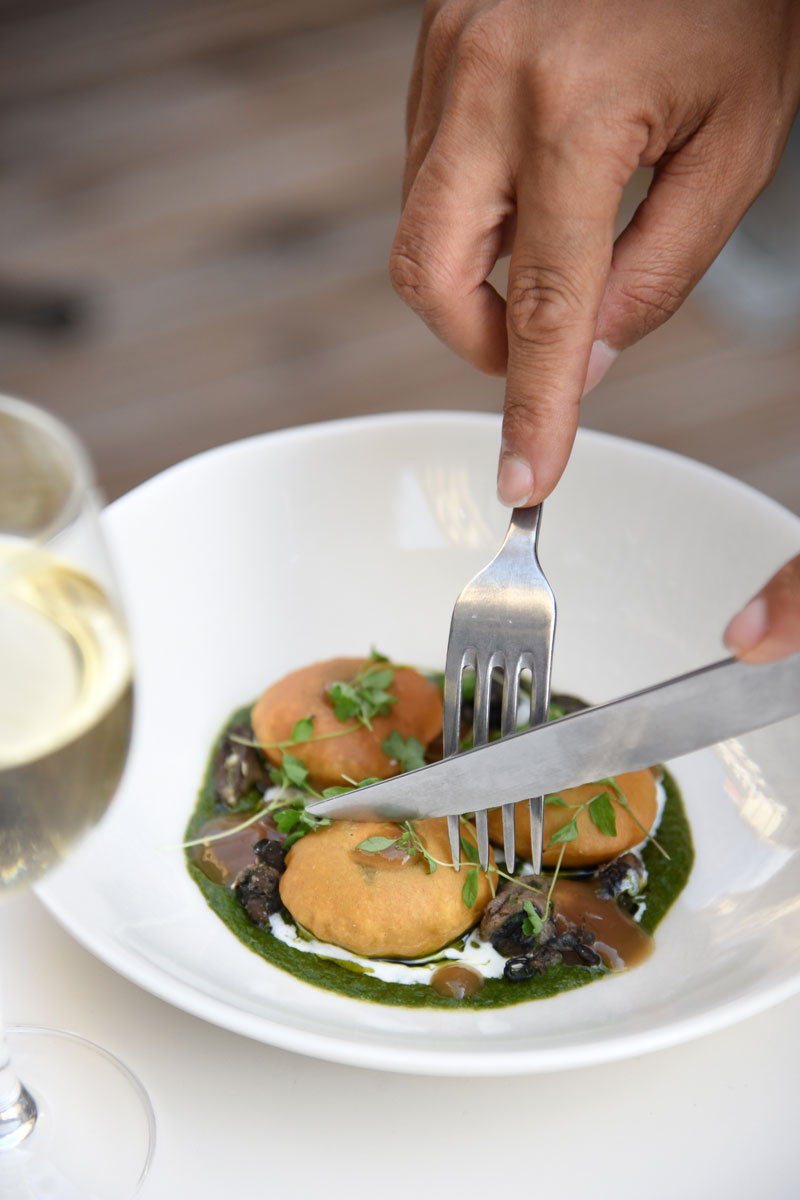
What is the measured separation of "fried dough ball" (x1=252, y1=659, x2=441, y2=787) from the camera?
44.8 inches

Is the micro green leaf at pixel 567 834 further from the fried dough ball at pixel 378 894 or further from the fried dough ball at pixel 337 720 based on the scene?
the fried dough ball at pixel 337 720

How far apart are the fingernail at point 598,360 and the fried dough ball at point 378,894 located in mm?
456

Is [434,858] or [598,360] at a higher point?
[598,360]

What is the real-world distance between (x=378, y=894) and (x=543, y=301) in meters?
0.49

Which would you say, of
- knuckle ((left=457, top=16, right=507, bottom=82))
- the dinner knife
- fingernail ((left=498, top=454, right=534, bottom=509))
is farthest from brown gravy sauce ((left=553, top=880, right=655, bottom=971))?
knuckle ((left=457, top=16, right=507, bottom=82))

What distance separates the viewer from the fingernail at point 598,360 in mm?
1140

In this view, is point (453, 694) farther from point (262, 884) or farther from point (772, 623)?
point (772, 623)

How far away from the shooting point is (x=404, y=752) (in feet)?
3.73

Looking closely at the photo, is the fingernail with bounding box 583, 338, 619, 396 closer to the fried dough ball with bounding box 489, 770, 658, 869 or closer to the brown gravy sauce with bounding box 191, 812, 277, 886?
the fried dough ball with bounding box 489, 770, 658, 869

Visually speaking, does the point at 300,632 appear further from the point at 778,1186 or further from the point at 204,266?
the point at 204,266

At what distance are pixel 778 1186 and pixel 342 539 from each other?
814mm

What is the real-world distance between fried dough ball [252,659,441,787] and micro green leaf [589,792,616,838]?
0.21 metres

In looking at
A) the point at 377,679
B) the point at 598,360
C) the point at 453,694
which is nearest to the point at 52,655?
the point at 453,694

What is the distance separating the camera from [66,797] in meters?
0.65
